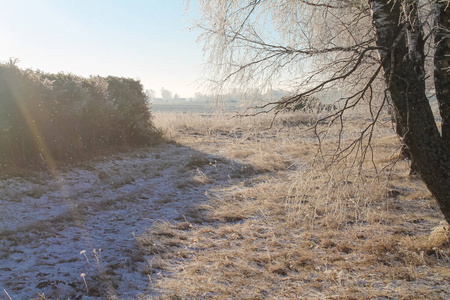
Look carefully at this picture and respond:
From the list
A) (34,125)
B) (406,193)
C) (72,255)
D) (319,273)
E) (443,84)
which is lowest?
(72,255)

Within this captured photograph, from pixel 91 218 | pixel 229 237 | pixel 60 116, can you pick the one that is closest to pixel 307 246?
pixel 229 237

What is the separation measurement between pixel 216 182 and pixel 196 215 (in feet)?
7.47

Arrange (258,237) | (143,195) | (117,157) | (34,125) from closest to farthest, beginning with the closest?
(258,237), (143,195), (34,125), (117,157)

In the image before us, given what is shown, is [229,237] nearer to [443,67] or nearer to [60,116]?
[443,67]

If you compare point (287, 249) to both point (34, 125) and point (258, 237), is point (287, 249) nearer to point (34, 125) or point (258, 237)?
point (258, 237)

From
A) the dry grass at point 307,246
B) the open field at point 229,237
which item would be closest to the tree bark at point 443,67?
the dry grass at point 307,246

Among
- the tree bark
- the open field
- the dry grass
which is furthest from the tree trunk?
the open field

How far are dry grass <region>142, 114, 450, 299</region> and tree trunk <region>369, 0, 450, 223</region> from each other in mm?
465

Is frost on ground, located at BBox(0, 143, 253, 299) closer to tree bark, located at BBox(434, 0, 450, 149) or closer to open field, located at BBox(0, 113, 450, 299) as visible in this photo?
open field, located at BBox(0, 113, 450, 299)

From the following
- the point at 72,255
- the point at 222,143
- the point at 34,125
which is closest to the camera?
the point at 72,255

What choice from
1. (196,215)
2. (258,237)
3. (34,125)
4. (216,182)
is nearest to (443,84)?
(258,237)

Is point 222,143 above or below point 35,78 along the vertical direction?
below

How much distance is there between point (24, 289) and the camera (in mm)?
2908

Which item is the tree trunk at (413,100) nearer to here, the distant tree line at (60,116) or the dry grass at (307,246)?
the dry grass at (307,246)
